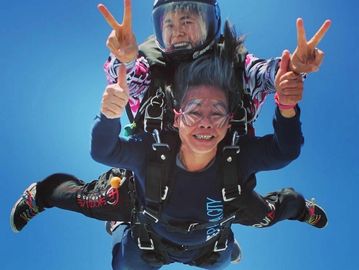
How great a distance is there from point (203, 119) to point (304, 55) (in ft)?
1.81

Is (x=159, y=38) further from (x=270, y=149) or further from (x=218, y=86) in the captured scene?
(x=270, y=149)

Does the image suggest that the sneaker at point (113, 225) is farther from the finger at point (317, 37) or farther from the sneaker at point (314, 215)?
the finger at point (317, 37)

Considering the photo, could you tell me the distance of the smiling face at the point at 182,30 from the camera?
96.7 inches

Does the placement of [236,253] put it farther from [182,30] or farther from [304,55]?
[304,55]

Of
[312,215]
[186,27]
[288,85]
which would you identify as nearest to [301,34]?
[288,85]

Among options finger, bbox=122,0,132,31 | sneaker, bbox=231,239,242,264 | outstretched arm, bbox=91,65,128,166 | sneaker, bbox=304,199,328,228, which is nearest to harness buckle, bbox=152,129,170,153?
outstretched arm, bbox=91,65,128,166

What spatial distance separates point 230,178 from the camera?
2.34 meters

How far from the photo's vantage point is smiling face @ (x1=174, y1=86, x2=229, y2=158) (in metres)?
2.28

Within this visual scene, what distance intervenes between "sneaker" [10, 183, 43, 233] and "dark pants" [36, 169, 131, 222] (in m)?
0.05

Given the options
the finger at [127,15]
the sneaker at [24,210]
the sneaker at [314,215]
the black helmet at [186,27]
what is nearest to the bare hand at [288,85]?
the black helmet at [186,27]

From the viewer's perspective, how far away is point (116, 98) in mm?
1994

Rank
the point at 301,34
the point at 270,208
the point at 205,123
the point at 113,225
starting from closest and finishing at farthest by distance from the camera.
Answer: the point at 301,34 → the point at 205,123 → the point at 270,208 → the point at 113,225

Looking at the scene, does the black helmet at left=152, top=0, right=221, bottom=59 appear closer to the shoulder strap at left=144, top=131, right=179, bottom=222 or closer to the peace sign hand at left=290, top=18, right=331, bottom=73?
the shoulder strap at left=144, top=131, right=179, bottom=222

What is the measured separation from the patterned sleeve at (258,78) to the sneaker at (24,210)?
1463 mm
